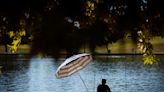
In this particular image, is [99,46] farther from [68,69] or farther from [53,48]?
Result: [68,69]

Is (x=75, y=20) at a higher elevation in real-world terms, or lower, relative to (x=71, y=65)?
higher

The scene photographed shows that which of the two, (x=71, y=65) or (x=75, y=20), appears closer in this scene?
(x=75, y=20)

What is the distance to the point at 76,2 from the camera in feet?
13.5

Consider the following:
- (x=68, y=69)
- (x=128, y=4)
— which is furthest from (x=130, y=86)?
(x=128, y=4)

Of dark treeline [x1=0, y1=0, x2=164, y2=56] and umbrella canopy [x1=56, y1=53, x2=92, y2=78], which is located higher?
dark treeline [x1=0, y1=0, x2=164, y2=56]

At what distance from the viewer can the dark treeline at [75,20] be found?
389 centimetres

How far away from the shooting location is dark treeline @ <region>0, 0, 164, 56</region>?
153 inches

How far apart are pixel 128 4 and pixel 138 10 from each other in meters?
0.10

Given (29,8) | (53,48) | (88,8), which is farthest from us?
(88,8)

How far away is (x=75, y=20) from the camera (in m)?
4.27

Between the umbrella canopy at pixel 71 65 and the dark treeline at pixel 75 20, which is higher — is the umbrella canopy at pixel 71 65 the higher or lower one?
the lower one

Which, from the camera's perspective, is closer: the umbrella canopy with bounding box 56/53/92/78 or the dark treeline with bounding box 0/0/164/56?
the dark treeline with bounding box 0/0/164/56

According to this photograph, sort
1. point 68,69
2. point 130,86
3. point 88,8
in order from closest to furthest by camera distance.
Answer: point 88,8
point 68,69
point 130,86

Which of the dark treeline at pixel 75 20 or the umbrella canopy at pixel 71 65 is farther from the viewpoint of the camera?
the umbrella canopy at pixel 71 65
